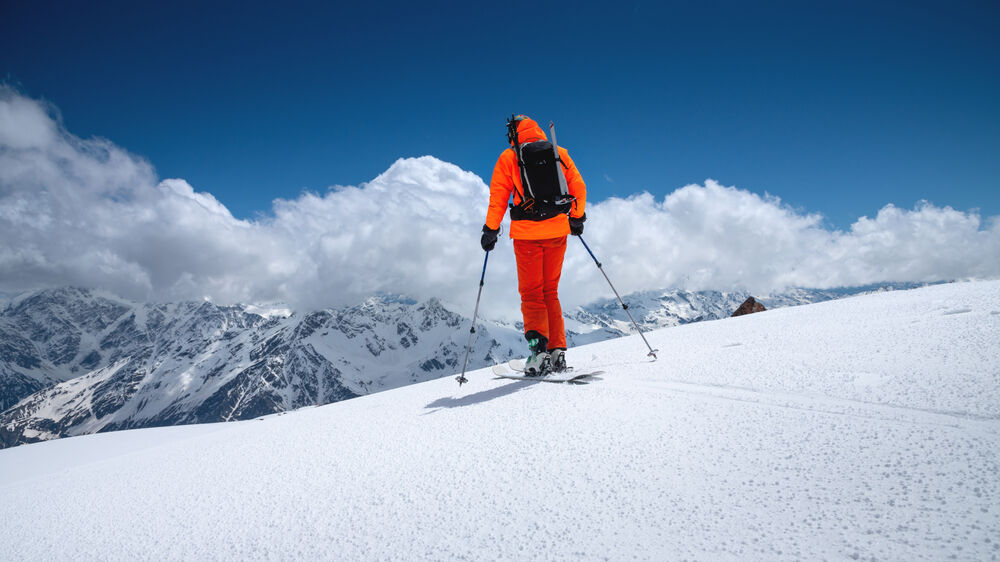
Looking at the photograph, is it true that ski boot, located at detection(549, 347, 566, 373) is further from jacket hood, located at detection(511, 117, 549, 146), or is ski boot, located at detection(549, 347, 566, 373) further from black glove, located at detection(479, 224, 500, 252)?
jacket hood, located at detection(511, 117, 549, 146)

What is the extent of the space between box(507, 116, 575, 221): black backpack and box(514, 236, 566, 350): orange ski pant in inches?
15.7

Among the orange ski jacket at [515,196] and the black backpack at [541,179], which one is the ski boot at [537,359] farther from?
the black backpack at [541,179]

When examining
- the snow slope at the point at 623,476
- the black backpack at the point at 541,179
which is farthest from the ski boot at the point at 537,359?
the black backpack at the point at 541,179

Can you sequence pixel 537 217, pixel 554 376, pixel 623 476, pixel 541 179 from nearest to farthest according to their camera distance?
pixel 623 476, pixel 554 376, pixel 541 179, pixel 537 217

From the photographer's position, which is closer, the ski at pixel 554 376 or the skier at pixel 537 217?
the ski at pixel 554 376

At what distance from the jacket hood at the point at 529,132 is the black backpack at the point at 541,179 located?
0.35 ft

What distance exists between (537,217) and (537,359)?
1.72 meters

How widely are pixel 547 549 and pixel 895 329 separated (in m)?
4.44

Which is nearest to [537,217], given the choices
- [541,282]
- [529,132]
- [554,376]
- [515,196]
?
[515,196]

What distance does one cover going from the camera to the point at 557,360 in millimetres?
5199

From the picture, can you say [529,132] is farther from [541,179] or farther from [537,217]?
[537,217]

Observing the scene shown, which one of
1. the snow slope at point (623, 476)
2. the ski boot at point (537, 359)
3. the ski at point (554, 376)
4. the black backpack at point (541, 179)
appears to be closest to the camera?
the snow slope at point (623, 476)

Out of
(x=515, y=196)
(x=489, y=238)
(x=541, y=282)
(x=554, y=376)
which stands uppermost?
(x=515, y=196)

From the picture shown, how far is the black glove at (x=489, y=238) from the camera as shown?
207 inches
